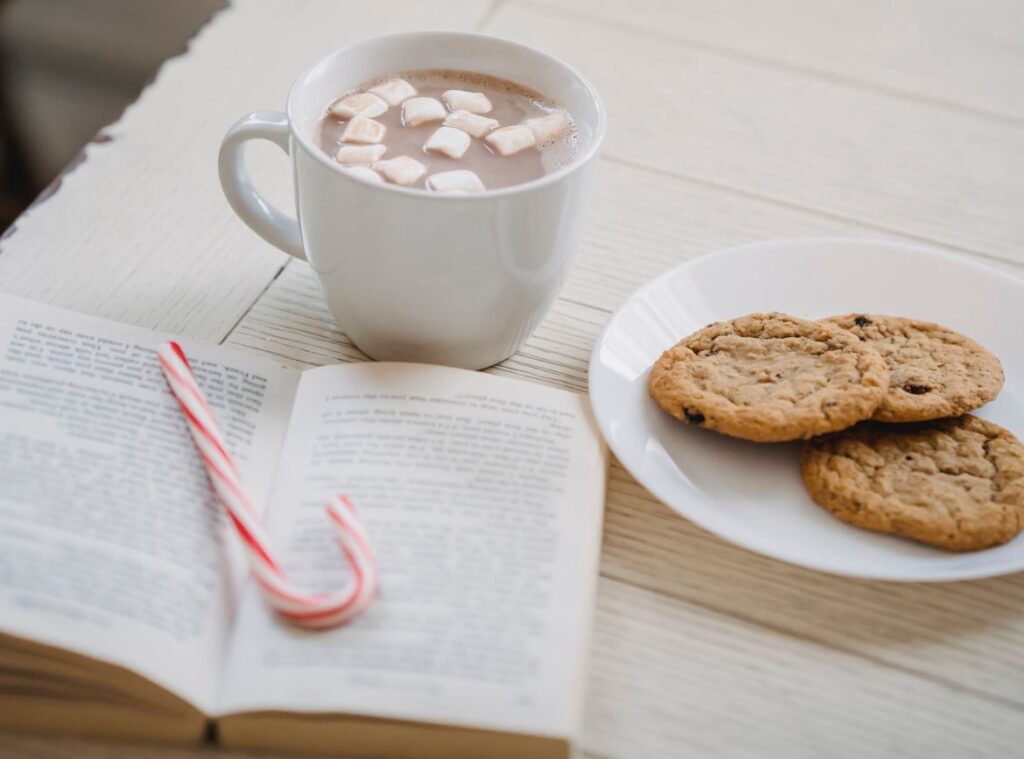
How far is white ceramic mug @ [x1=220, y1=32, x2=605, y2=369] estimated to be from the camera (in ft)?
2.60

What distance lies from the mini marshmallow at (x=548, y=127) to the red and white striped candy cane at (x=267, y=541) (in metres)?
0.38

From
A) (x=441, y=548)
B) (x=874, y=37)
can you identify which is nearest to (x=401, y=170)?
(x=441, y=548)

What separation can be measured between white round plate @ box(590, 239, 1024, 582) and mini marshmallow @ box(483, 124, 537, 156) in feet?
0.58

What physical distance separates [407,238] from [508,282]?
0.34 feet

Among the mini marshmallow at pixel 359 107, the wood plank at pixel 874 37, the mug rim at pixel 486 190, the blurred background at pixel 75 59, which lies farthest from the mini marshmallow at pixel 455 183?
the blurred background at pixel 75 59

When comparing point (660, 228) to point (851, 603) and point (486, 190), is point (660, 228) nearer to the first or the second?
point (486, 190)

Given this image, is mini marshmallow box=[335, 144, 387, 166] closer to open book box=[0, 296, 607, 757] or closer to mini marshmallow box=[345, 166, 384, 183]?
mini marshmallow box=[345, 166, 384, 183]

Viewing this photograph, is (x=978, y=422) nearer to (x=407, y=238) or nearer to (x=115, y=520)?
(x=407, y=238)

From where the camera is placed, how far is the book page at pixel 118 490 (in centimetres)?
66

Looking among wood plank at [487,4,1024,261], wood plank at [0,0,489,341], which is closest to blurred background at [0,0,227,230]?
wood plank at [0,0,489,341]

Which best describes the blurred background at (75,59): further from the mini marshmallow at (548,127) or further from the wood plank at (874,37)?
the mini marshmallow at (548,127)

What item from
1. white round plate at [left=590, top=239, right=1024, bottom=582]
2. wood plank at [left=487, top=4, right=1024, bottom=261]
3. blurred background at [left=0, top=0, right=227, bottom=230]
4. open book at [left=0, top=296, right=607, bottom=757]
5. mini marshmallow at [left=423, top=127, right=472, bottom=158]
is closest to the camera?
open book at [left=0, top=296, right=607, bottom=757]

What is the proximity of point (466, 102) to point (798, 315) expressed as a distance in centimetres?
38

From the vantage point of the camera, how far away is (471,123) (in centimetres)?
90
